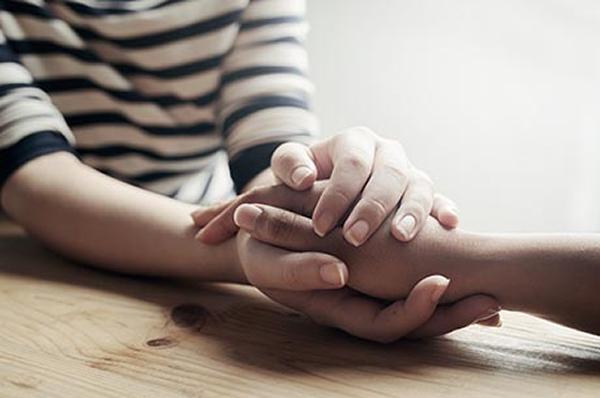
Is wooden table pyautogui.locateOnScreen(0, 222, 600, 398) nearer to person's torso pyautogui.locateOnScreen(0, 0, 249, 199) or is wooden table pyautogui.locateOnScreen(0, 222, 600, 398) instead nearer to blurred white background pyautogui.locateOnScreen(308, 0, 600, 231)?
person's torso pyautogui.locateOnScreen(0, 0, 249, 199)

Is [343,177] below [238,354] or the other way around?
the other way around

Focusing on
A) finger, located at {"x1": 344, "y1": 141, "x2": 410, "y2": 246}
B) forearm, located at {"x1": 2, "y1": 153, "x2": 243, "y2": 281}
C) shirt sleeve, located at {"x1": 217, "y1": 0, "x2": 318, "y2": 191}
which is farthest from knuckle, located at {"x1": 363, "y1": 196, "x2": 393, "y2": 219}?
shirt sleeve, located at {"x1": 217, "y1": 0, "x2": 318, "y2": 191}

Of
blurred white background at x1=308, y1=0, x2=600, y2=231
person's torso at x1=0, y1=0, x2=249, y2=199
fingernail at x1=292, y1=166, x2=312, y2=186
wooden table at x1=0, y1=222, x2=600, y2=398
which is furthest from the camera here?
blurred white background at x1=308, y1=0, x2=600, y2=231

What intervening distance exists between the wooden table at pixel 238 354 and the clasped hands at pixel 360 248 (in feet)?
0.06

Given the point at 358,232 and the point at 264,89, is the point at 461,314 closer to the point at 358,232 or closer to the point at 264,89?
the point at 358,232

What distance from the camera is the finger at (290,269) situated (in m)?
0.52

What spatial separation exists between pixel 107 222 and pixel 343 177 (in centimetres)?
25

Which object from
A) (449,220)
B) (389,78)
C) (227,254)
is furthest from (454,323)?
(389,78)

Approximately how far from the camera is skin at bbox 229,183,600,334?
0.50m

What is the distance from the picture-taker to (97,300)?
0.62 metres

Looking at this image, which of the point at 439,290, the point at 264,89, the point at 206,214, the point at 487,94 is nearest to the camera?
the point at 439,290

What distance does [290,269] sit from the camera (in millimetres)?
530

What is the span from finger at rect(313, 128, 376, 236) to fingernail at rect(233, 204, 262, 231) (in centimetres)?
4

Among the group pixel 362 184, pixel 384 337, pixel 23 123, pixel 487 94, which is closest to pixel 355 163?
pixel 362 184
